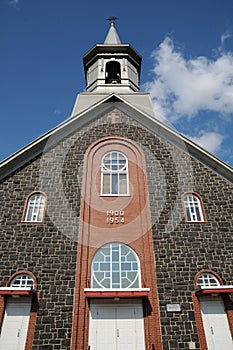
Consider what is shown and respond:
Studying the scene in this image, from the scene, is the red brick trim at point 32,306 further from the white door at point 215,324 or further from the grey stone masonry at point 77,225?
the white door at point 215,324

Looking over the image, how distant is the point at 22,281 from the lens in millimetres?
11125

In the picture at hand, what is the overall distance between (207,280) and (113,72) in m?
17.1

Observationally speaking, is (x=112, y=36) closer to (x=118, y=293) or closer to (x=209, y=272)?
(x=209, y=272)

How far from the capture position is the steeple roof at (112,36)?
81.5 feet

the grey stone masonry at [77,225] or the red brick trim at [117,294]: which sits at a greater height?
the grey stone masonry at [77,225]

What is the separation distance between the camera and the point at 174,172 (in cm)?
1421

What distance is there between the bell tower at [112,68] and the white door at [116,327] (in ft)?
47.4

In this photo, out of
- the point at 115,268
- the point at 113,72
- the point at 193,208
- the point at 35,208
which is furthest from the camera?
the point at 113,72

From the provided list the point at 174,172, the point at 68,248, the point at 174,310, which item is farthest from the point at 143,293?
the point at 174,172

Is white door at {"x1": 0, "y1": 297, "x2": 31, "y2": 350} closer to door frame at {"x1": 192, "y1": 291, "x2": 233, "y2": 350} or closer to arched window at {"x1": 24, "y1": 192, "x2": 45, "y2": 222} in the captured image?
arched window at {"x1": 24, "y1": 192, "x2": 45, "y2": 222}

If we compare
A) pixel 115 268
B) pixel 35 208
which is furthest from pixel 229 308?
pixel 35 208

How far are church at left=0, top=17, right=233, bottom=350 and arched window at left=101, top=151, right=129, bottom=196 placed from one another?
0.05 m

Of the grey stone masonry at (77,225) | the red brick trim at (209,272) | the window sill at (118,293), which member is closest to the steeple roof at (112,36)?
the grey stone masonry at (77,225)

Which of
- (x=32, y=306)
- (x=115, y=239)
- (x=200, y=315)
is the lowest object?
(x=200, y=315)
